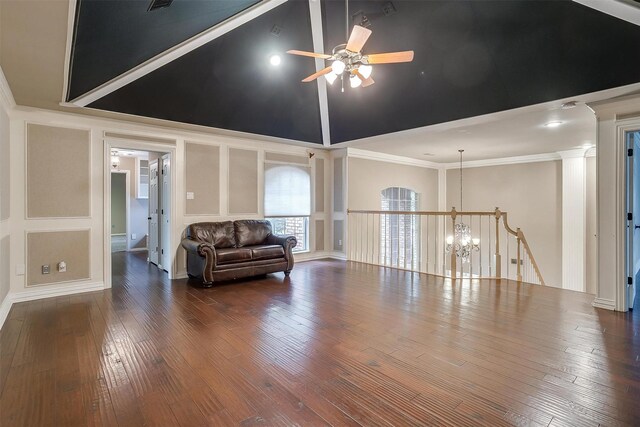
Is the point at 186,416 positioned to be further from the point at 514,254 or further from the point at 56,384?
the point at 514,254

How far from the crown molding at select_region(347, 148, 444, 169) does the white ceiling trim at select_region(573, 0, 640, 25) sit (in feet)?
14.8

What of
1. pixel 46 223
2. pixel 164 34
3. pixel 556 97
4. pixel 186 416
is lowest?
pixel 186 416

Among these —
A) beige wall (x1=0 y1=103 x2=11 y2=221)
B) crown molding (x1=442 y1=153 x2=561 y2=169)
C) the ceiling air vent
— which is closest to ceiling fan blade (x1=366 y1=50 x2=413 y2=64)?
the ceiling air vent

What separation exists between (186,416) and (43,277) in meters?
3.77

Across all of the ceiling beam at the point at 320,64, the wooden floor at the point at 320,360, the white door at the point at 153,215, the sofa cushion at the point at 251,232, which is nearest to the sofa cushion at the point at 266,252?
the sofa cushion at the point at 251,232

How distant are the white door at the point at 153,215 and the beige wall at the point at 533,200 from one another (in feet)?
26.1

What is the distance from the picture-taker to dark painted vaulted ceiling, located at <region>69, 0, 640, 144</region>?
294cm

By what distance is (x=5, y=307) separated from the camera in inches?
136

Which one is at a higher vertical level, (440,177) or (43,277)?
(440,177)

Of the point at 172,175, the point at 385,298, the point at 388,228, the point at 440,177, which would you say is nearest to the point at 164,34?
the point at 172,175

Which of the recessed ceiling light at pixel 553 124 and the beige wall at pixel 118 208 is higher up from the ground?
the recessed ceiling light at pixel 553 124

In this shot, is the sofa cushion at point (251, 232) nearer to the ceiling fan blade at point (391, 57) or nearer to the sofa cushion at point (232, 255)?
the sofa cushion at point (232, 255)

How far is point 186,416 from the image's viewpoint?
1.82 metres

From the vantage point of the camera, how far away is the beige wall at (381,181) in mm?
7125
